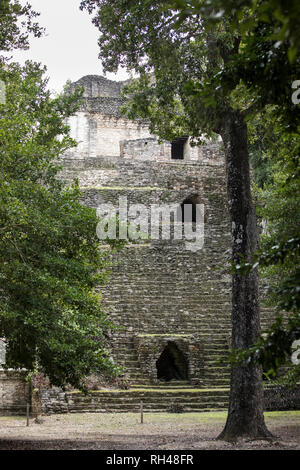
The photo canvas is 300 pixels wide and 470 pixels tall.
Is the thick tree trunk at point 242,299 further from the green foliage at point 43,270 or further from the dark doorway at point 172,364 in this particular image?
the dark doorway at point 172,364

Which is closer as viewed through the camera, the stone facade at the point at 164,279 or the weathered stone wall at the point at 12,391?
the stone facade at the point at 164,279

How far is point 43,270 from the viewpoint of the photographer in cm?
701

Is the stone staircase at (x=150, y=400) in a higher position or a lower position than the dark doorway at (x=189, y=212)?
lower

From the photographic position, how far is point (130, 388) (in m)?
12.8

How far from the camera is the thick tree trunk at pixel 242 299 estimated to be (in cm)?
762

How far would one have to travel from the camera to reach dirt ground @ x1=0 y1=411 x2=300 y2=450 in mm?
7305

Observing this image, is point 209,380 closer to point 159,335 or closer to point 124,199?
point 159,335

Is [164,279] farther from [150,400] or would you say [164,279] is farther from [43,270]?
[43,270]

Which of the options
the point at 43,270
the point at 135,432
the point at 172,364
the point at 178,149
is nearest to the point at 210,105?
the point at 43,270

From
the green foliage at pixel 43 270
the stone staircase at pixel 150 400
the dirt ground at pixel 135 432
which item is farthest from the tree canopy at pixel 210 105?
the stone staircase at pixel 150 400

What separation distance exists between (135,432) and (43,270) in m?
3.68

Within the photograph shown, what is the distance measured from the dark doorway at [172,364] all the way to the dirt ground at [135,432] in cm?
244

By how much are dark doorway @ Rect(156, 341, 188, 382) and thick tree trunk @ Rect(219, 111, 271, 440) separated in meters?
6.14
